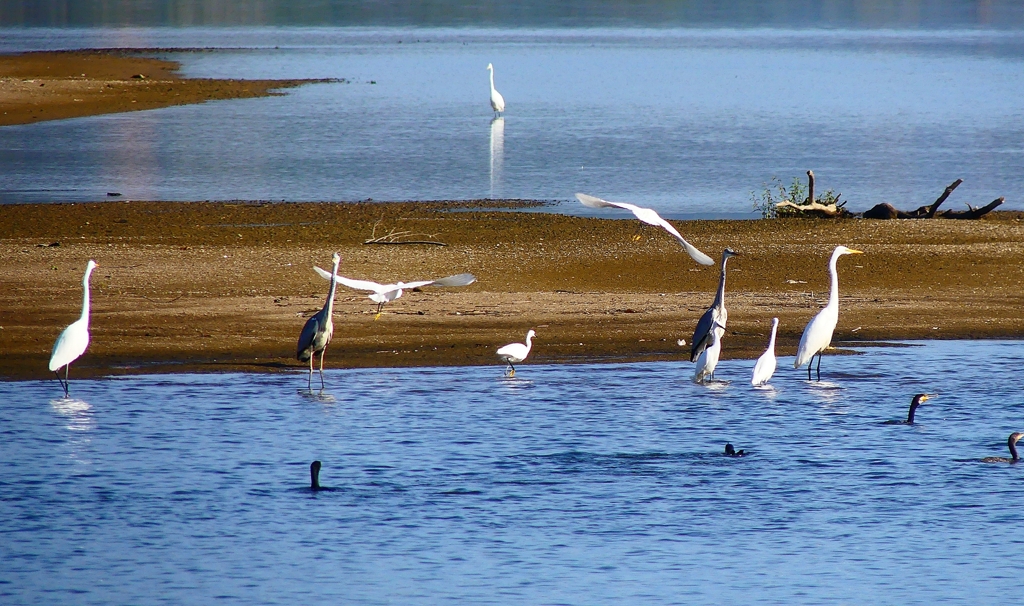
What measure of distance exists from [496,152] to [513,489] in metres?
24.0

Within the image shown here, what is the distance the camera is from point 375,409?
11.3 m

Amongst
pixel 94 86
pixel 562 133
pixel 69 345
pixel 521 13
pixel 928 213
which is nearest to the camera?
pixel 69 345

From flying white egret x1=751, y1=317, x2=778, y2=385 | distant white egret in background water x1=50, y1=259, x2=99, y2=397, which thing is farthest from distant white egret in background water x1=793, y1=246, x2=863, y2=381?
distant white egret in background water x1=50, y1=259, x2=99, y2=397

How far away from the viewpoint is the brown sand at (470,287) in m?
13.5

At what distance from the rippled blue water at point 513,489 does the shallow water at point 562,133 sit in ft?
37.9

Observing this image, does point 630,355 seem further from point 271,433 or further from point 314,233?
point 314,233

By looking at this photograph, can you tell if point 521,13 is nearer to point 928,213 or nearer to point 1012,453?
point 928,213

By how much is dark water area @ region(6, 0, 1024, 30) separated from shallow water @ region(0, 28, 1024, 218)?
116ft

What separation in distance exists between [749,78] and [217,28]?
51695 millimetres

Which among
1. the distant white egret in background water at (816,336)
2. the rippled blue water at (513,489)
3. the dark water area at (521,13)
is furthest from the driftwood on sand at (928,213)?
the dark water area at (521,13)

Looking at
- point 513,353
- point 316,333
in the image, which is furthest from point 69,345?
point 513,353

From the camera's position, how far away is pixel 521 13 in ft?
424

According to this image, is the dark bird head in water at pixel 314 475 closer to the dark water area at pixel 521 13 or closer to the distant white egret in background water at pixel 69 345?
the distant white egret in background water at pixel 69 345

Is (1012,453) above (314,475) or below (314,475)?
above
